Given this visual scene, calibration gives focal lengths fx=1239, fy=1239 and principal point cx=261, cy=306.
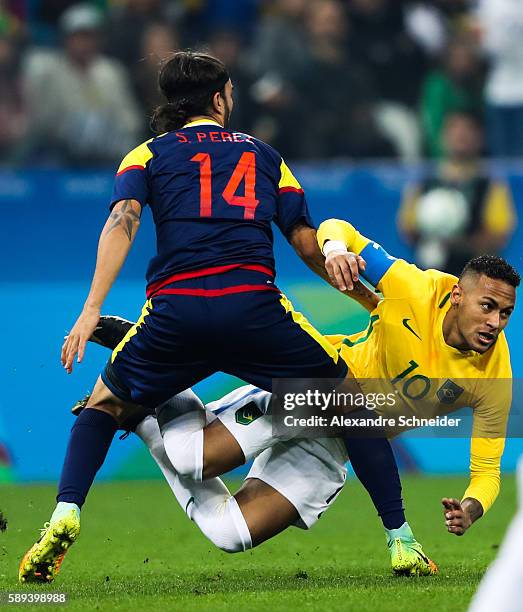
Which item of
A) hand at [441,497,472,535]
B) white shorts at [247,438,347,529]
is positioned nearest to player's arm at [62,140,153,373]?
white shorts at [247,438,347,529]

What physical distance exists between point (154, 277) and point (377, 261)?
965mm

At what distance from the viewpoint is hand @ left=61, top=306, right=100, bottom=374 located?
4547 mm

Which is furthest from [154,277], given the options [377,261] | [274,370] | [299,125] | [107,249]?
[299,125]

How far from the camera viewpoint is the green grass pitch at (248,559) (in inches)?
173

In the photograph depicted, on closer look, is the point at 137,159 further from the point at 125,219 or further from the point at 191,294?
the point at 191,294

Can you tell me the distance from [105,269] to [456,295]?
1.41 meters

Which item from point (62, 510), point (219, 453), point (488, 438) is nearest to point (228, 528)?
point (219, 453)

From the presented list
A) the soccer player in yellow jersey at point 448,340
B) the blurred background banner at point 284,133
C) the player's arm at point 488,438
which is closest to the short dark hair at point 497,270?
the soccer player in yellow jersey at point 448,340

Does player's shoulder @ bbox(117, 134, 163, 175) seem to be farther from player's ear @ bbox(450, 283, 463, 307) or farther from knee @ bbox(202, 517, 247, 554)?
knee @ bbox(202, 517, 247, 554)

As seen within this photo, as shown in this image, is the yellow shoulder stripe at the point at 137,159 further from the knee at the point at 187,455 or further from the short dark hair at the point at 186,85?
the knee at the point at 187,455

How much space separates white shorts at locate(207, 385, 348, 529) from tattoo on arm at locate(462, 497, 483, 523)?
0.71 m

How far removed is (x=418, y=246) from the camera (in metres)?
10.2

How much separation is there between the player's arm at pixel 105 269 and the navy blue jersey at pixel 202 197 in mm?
73

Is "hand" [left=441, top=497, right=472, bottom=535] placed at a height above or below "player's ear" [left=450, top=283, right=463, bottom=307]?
below
